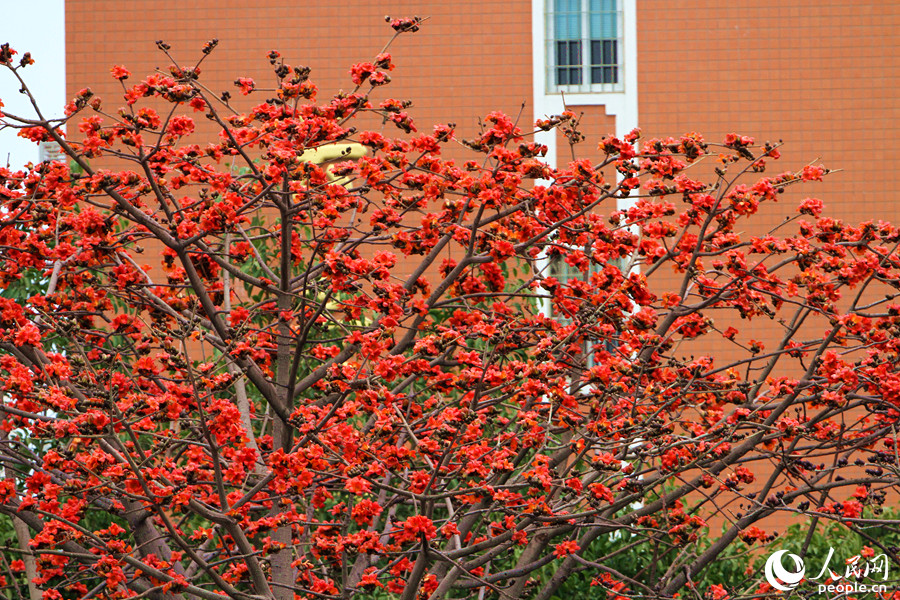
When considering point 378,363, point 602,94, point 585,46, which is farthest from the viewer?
point 585,46

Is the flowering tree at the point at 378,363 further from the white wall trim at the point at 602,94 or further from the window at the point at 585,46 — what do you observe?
the window at the point at 585,46

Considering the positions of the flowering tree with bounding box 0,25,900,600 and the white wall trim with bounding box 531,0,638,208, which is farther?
the white wall trim with bounding box 531,0,638,208

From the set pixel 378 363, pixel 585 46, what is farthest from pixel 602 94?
pixel 378 363

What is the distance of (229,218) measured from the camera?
4910 mm

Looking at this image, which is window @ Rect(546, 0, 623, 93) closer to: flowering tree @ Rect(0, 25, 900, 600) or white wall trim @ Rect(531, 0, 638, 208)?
white wall trim @ Rect(531, 0, 638, 208)

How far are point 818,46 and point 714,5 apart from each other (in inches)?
52.3

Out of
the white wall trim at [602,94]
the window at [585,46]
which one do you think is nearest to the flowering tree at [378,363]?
the white wall trim at [602,94]

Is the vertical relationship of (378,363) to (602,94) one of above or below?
below

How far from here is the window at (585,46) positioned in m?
13.4

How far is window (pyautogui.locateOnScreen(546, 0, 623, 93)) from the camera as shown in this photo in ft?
44.0

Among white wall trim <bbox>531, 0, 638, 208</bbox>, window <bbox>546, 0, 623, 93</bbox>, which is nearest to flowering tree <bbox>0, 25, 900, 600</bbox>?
white wall trim <bbox>531, 0, 638, 208</bbox>

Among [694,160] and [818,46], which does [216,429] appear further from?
[818,46]

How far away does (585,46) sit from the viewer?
531 inches

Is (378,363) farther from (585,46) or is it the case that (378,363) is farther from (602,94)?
(585,46)
